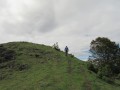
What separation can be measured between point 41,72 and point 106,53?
109ft

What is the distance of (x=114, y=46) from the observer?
3949 inches

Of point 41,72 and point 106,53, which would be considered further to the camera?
point 106,53

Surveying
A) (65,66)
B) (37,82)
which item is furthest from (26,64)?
(37,82)

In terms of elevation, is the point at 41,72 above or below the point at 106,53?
below

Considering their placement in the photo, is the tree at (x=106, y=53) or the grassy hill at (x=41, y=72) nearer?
the grassy hill at (x=41, y=72)

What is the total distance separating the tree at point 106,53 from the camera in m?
96.9

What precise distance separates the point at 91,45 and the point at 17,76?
1506 inches

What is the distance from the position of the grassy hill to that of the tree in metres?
14.3

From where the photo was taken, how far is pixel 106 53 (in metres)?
97.5

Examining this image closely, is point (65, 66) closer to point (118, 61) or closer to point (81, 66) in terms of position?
point (81, 66)

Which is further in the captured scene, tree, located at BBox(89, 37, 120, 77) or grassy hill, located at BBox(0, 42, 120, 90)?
tree, located at BBox(89, 37, 120, 77)

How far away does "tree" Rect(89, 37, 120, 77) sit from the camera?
9688cm

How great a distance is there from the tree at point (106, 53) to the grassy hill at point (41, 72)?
14.3m

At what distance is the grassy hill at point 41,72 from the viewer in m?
61.5
